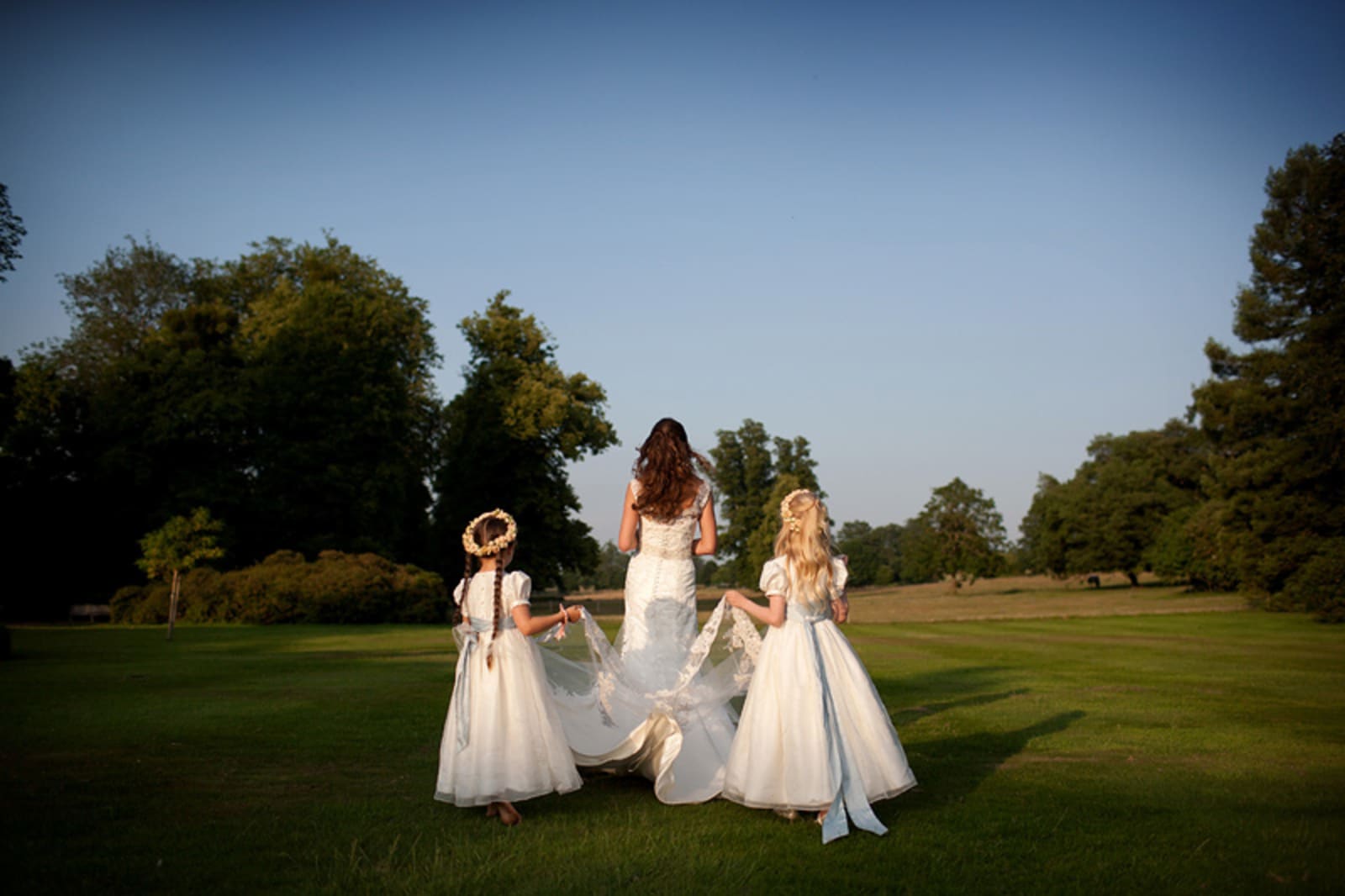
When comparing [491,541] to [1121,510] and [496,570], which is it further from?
[1121,510]

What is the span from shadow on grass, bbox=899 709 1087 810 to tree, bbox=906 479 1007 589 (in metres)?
71.6

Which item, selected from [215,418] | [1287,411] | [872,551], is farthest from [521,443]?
[872,551]

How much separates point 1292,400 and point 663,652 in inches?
1528

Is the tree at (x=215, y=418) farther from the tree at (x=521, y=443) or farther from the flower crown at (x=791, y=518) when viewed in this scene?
the flower crown at (x=791, y=518)

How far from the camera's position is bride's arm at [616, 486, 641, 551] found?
7637 mm

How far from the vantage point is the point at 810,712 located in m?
6.64

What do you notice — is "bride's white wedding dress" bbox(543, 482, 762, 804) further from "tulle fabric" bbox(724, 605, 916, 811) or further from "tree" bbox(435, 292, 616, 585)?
"tree" bbox(435, 292, 616, 585)

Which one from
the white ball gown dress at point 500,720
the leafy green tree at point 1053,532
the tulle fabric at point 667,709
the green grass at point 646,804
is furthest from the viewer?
the leafy green tree at point 1053,532

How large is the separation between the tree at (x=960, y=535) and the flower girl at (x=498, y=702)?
7764 cm

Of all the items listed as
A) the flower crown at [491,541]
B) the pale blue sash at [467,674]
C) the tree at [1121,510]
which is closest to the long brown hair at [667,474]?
the flower crown at [491,541]

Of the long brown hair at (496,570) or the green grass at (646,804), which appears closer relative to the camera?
the green grass at (646,804)

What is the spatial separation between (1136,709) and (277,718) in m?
10.7

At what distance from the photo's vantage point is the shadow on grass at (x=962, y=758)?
7652 millimetres

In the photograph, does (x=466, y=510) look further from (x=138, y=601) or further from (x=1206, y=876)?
(x=1206, y=876)
